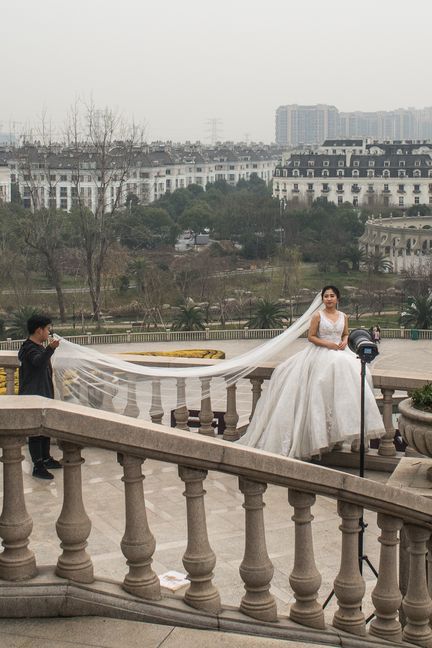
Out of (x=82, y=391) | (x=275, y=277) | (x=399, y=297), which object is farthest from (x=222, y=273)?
(x=82, y=391)

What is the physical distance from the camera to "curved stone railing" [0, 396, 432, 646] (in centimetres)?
411

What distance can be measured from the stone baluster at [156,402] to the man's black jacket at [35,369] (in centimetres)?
96

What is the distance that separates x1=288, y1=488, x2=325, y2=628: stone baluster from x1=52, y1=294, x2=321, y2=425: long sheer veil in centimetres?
408

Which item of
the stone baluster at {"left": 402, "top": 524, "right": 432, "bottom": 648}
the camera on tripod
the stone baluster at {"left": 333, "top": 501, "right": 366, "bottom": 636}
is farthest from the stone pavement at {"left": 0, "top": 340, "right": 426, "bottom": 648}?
the camera on tripod

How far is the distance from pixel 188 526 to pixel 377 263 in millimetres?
61893

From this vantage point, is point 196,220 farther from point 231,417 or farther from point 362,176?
point 231,417

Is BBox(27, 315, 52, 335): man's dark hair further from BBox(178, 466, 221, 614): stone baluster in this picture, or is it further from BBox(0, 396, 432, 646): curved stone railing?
BBox(178, 466, 221, 614): stone baluster

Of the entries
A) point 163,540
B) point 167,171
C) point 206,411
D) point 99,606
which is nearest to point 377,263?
point 206,411

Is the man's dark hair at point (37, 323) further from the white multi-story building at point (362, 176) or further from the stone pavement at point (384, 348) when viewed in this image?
the white multi-story building at point (362, 176)

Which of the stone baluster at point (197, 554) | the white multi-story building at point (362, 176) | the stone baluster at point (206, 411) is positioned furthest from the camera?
the white multi-story building at point (362, 176)

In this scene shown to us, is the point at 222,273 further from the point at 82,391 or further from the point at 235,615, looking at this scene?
the point at 235,615

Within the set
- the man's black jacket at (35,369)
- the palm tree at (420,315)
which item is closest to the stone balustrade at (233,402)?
the man's black jacket at (35,369)

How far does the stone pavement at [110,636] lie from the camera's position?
13.0 feet

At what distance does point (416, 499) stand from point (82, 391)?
4298 mm
